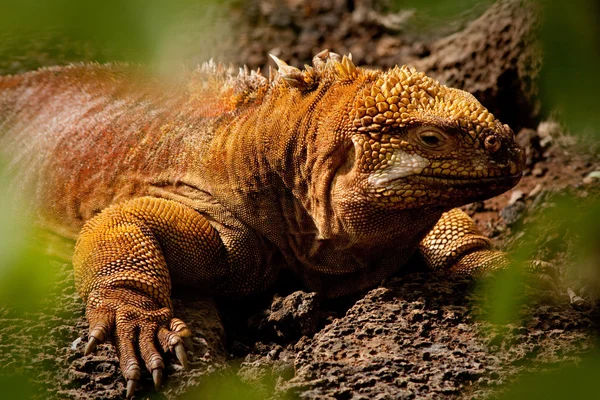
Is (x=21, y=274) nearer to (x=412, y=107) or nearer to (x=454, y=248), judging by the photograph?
(x=412, y=107)

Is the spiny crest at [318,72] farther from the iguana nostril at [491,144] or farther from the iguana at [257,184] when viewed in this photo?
the iguana nostril at [491,144]

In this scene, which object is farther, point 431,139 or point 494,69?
point 494,69

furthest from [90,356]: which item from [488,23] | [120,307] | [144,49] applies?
[488,23]

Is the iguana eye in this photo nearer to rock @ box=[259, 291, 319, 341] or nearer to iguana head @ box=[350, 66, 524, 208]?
iguana head @ box=[350, 66, 524, 208]

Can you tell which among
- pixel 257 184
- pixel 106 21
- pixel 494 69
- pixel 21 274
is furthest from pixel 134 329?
pixel 494 69

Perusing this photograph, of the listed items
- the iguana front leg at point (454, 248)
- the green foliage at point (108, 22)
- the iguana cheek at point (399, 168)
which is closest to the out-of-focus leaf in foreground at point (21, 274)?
the green foliage at point (108, 22)

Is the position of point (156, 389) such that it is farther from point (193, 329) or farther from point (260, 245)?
point (260, 245)

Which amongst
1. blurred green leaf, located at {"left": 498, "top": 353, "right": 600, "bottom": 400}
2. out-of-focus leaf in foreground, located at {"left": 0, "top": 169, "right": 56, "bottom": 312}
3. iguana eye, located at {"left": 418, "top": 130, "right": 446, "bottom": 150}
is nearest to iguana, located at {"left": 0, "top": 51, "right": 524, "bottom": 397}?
iguana eye, located at {"left": 418, "top": 130, "right": 446, "bottom": 150}
